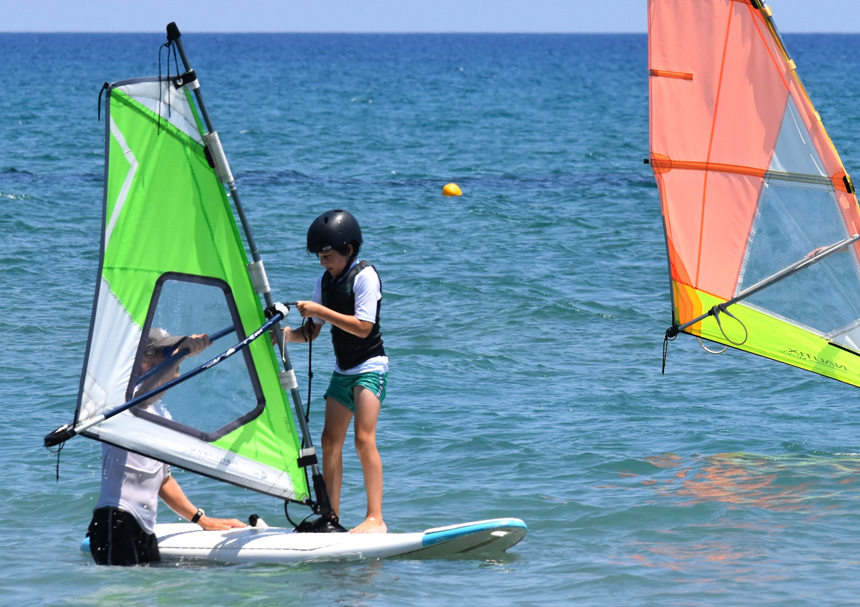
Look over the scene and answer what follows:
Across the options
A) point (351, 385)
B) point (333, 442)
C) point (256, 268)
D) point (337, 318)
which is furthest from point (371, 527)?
point (256, 268)

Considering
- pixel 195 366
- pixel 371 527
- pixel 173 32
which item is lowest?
pixel 371 527

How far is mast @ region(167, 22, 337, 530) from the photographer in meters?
6.07

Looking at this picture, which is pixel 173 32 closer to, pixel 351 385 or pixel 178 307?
pixel 178 307

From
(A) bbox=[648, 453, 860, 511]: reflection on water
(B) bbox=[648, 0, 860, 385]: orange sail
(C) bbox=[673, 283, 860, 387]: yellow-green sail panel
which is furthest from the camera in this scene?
(C) bbox=[673, 283, 860, 387]: yellow-green sail panel

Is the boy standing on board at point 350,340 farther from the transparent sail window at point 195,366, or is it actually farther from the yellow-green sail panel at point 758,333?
the yellow-green sail panel at point 758,333

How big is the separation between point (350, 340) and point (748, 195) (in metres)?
3.77

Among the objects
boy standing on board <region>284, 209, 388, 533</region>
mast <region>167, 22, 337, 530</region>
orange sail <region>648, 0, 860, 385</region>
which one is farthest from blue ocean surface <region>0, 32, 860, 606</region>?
orange sail <region>648, 0, 860, 385</region>

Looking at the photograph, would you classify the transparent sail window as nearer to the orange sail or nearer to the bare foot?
the bare foot

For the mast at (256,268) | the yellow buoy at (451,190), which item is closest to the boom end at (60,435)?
the mast at (256,268)

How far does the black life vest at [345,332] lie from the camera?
6582 millimetres

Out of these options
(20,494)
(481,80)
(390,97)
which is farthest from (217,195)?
(481,80)

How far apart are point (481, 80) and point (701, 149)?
7494cm

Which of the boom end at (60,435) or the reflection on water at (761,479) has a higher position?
the boom end at (60,435)

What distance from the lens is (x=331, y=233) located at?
21.1ft
